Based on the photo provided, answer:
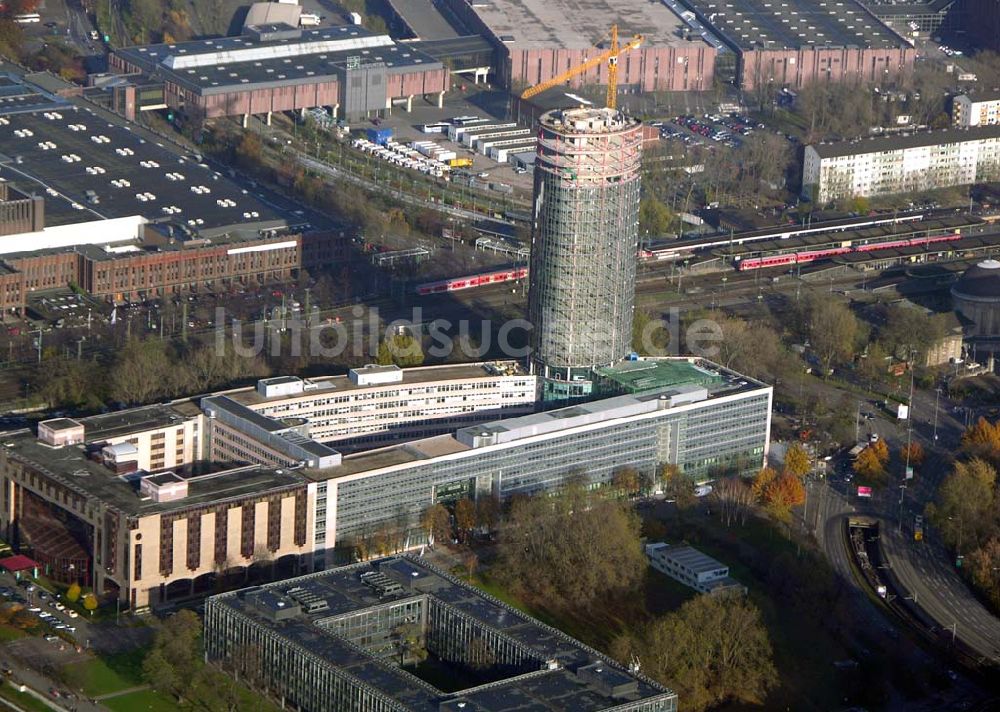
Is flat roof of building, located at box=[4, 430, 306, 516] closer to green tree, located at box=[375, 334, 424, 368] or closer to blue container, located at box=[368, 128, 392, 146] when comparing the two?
green tree, located at box=[375, 334, 424, 368]

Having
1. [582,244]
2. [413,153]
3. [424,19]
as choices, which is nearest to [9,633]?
[582,244]

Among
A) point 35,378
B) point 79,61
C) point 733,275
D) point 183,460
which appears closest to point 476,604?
point 183,460

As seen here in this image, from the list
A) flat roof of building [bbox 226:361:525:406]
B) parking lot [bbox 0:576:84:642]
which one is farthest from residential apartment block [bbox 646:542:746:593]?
parking lot [bbox 0:576:84:642]

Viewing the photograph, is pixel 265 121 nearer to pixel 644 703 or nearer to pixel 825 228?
pixel 825 228

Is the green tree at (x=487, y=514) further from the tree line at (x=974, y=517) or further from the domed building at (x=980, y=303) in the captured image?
the domed building at (x=980, y=303)

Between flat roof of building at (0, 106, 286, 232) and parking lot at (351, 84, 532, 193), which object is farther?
parking lot at (351, 84, 532, 193)
